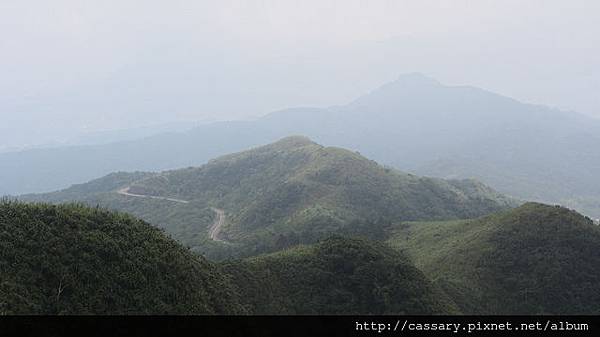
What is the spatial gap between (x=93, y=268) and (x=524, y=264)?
Answer: 43604 millimetres

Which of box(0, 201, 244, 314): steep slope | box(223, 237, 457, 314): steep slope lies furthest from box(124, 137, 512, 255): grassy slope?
box(0, 201, 244, 314): steep slope

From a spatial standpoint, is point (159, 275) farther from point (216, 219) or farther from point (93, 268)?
point (216, 219)

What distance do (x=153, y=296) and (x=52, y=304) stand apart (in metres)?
5.06

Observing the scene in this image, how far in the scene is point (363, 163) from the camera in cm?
11981

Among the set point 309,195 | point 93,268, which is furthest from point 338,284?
point 309,195

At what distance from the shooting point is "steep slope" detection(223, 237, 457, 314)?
34.3 metres

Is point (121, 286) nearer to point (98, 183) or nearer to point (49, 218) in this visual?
point (49, 218)

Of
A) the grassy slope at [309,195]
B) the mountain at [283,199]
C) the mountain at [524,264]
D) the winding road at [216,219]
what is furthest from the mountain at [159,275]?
the winding road at [216,219]

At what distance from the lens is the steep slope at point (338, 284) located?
112 feet

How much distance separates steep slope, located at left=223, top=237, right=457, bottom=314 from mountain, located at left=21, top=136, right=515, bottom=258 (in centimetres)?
3696

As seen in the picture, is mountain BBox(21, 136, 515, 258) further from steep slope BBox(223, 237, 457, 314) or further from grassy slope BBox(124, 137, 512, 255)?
steep slope BBox(223, 237, 457, 314)

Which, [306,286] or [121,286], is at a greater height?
[121,286]

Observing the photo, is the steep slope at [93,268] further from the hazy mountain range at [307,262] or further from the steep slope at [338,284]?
the steep slope at [338,284]
